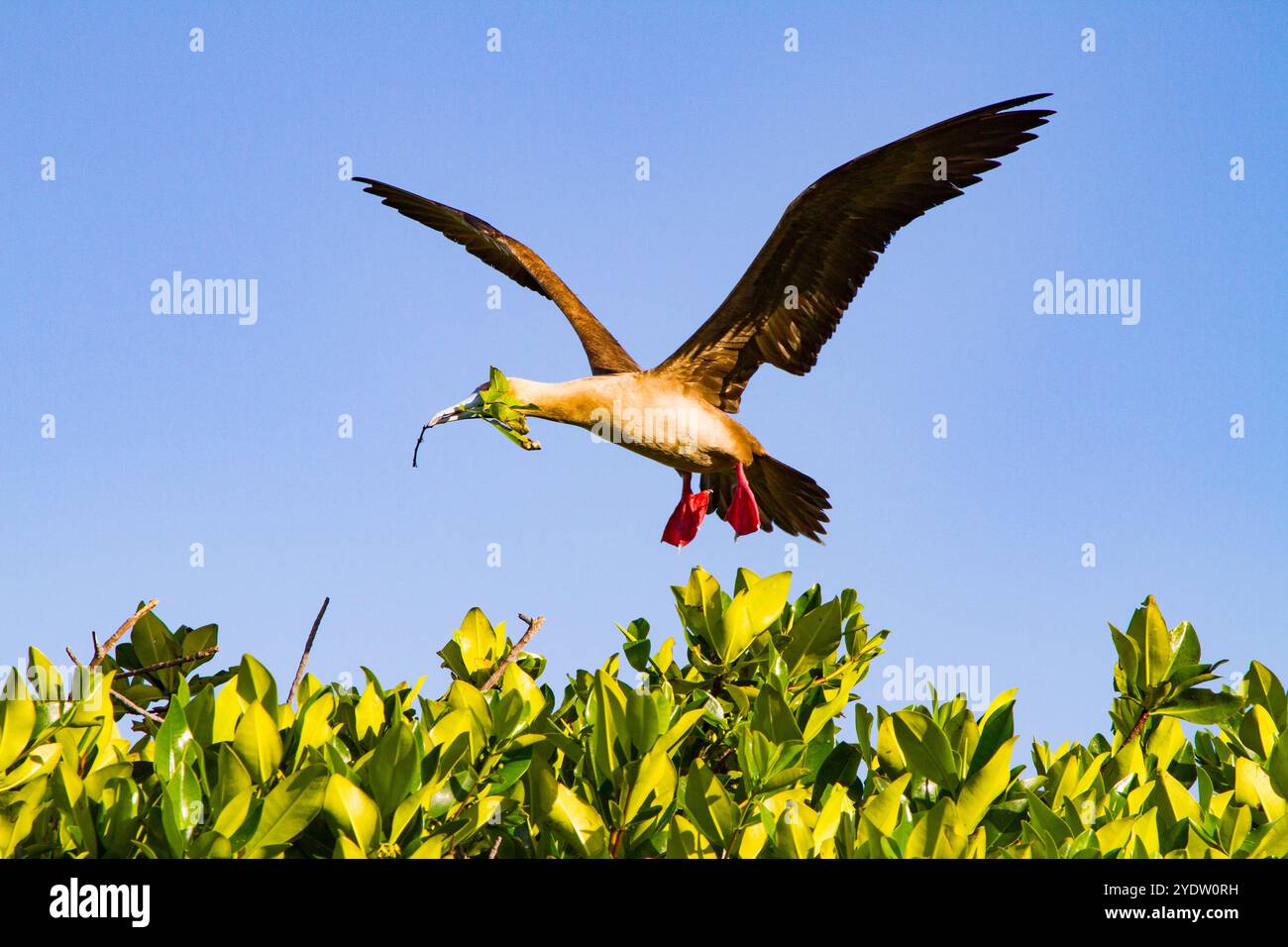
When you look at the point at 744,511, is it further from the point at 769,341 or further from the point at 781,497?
the point at 769,341

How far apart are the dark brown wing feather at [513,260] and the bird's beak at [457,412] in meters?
2.50

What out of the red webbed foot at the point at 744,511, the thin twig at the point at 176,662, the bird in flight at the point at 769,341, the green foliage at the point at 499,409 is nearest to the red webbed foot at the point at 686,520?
the bird in flight at the point at 769,341

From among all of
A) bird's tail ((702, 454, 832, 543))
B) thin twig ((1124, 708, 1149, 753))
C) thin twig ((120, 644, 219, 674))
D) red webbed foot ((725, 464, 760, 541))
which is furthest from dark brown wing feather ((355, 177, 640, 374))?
thin twig ((1124, 708, 1149, 753))

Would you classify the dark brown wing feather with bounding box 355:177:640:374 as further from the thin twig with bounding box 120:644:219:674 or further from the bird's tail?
A: the thin twig with bounding box 120:644:219:674

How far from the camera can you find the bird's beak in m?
4.10

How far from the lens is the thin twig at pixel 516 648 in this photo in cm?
290

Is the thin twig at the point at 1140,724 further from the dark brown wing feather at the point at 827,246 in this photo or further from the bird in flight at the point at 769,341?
the dark brown wing feather at the point at 827,246

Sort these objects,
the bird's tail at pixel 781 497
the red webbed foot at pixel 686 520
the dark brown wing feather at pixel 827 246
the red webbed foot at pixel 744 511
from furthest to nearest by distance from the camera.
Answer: the bird's tail at pixel 781 497 < the red webbed foot at pixel 744 511 < the red webbed foot at pixel 686 520 < the dark brown wing feather at pixel 827 246

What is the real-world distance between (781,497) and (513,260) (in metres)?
2.66

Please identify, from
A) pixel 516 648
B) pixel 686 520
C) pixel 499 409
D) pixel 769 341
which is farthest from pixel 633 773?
pixel 769 341

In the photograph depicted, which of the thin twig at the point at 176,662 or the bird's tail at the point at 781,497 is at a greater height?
the bird's tail at the point at 781,497
